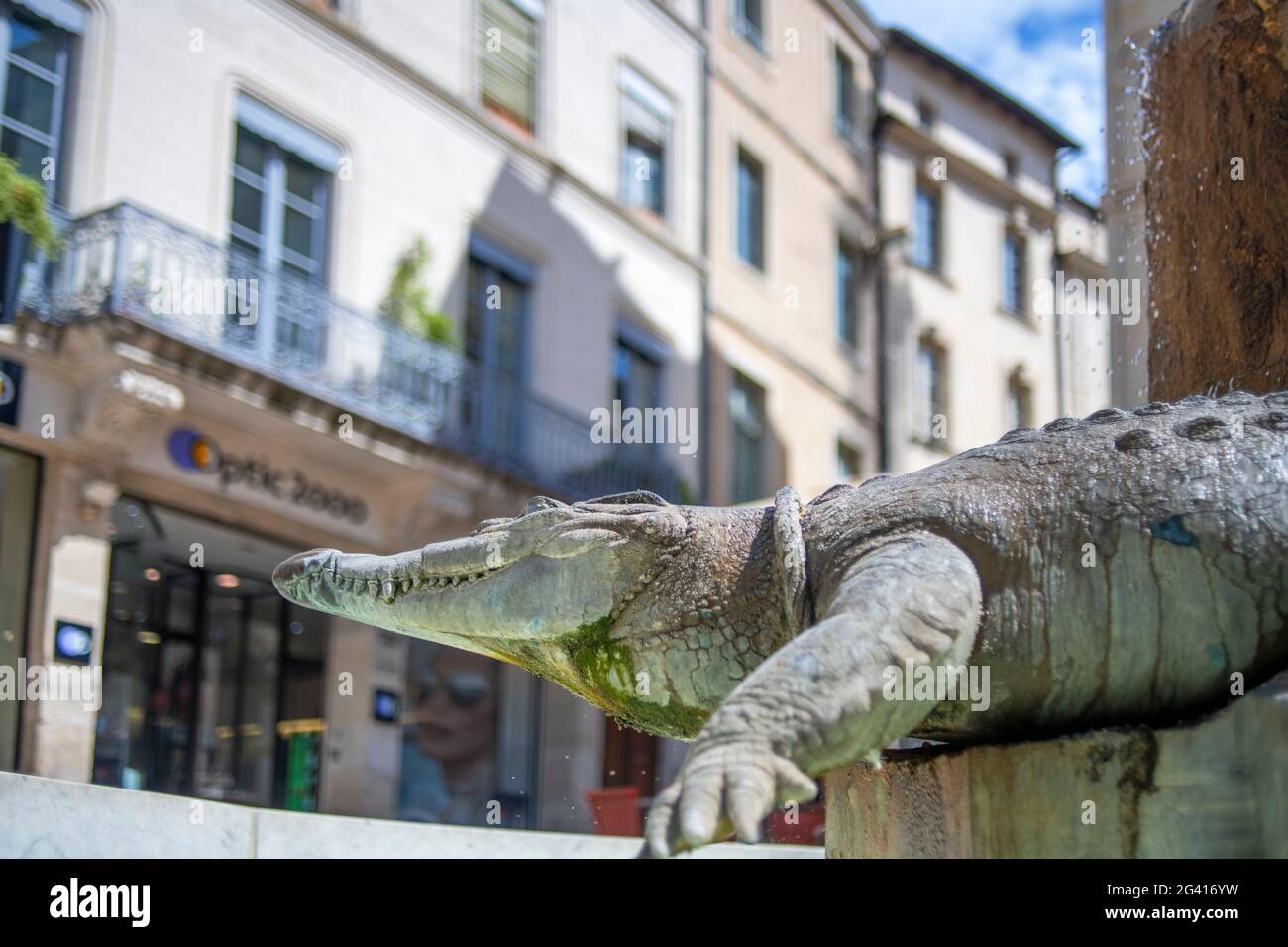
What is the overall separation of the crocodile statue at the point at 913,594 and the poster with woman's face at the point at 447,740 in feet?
47.9

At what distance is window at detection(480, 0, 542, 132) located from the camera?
21859mm

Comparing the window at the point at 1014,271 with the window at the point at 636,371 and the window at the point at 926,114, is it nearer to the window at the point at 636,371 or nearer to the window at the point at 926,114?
the window at the point at 926,114

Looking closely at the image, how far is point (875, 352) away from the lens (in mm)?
29562

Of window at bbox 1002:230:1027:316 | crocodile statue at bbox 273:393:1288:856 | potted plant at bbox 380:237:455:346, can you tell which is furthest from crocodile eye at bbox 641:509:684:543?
window at bbox 1002:230:1027:316

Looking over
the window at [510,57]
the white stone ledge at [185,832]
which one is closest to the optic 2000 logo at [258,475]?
the window at [510,57]

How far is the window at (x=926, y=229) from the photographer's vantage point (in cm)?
3039

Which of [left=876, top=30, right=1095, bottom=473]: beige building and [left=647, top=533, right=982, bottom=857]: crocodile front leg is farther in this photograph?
[left=876, top=30, right=1095, bottom=473]: beige building

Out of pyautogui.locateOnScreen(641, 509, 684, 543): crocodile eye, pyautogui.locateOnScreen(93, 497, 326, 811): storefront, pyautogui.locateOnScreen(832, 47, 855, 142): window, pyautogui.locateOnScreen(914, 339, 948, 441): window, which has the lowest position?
pyautogui.locateOnScreen(641, 509, 684, 543): crocodile eye

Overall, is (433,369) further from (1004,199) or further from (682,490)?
(1004,199)

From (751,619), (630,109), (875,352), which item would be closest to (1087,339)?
(875,352)

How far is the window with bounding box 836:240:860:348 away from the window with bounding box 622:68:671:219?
516cm

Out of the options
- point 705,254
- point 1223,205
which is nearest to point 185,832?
point 1223,205

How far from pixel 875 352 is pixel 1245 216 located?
952 inches

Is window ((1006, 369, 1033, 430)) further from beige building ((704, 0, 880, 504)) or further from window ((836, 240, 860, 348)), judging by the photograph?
window ((836, 240, 860, 348))
